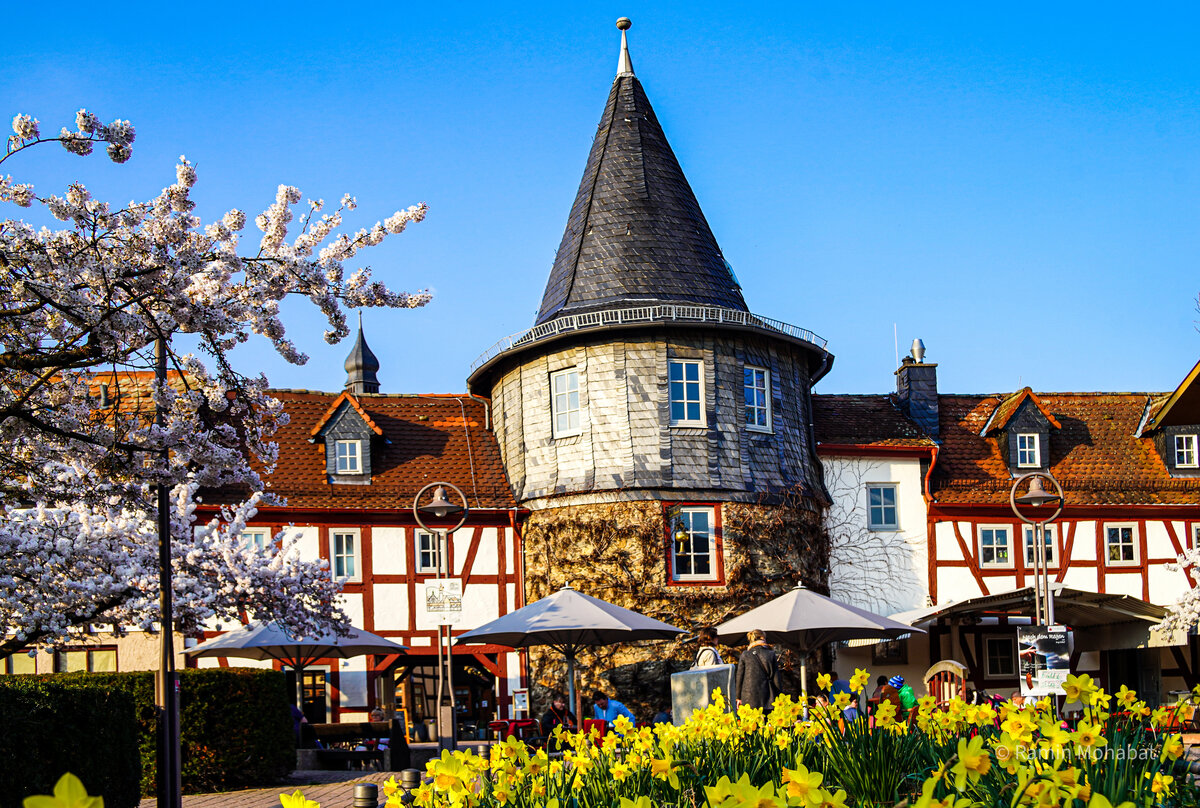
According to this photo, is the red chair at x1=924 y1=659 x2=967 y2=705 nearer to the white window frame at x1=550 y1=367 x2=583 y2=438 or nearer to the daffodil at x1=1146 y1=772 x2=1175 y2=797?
the white window frame at x1=550 y1=367 x2=583 y2=438

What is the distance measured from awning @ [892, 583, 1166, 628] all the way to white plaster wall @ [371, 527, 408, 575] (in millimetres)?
10077

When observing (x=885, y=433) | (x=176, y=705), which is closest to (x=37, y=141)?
(x=176, y=705)

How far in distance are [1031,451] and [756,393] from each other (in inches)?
298

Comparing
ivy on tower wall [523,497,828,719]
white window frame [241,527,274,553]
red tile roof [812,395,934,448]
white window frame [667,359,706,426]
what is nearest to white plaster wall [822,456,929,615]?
red tile roof [812,395,934,448]

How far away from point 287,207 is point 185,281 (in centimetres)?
120

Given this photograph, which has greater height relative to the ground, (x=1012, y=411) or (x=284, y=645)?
(x=1012, y=411)

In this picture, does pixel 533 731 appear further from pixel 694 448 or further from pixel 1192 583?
pixel 1192 583

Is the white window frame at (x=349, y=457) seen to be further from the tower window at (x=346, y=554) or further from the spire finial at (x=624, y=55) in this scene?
the spire finial at (x=624, y=55)

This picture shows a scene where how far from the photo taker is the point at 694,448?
25125 millimetres

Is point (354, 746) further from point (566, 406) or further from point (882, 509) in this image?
point (882, 509)

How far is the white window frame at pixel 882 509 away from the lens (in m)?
28.0

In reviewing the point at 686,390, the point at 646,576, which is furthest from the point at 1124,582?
the point at 646,576

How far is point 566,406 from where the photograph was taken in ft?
85.0

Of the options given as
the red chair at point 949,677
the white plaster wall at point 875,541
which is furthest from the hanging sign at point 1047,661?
the white plaster wall at point 875,541
